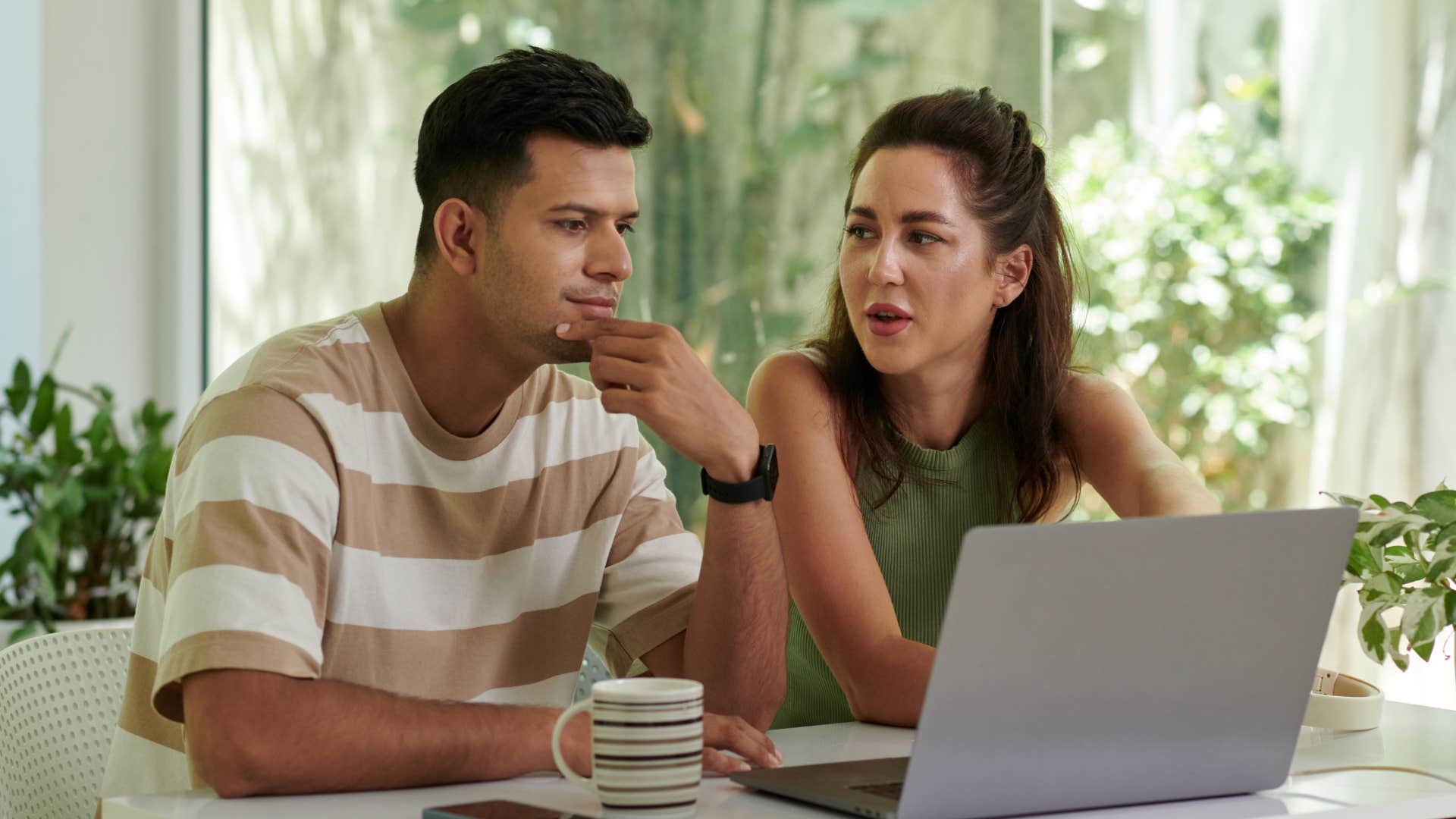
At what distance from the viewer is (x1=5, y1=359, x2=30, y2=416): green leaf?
2.87 m

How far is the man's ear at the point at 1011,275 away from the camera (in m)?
1.99

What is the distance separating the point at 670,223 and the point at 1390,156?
1.90 m

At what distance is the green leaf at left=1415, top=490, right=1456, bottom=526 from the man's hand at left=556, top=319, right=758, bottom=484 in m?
0.62

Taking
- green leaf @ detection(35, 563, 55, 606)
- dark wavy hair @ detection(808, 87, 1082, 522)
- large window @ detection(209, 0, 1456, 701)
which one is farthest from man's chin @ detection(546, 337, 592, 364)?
green leaf @ detection(35, 563, 55, 606)

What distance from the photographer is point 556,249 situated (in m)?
1.50

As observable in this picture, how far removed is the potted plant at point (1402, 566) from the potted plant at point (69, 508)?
2244mm

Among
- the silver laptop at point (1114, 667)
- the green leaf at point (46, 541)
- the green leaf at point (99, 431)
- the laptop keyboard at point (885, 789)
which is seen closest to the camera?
the silver laptop at point (1114, 667)

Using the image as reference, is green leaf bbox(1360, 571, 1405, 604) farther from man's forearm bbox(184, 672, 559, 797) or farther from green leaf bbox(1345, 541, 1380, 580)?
man's forearm bbox(184, 672, 559, 797)

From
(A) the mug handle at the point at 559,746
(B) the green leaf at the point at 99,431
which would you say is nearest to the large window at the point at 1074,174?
(B) the green leaf at the point at 99,431

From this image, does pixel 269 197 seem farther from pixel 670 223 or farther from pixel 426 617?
pixel 426 617

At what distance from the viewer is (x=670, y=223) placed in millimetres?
2975

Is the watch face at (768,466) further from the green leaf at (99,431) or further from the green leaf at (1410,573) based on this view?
the green leaf at (99,431)

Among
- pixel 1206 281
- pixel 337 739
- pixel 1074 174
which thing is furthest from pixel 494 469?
pixel 1206 281

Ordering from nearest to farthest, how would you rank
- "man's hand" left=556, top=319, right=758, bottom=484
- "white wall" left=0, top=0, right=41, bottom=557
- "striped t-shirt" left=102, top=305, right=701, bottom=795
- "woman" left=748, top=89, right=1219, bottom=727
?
"striped t-shirt" left=102, top=305, right=701, bottom=795 < "man's hand" left=556, top=319, right=758, bottom=484 < "woman" left=748, top=89, right=1219, bottom=727 < "white wall" left=0, top=0, right=41, bottom=557
